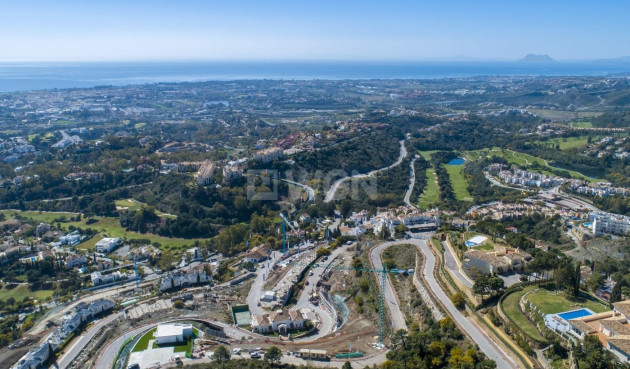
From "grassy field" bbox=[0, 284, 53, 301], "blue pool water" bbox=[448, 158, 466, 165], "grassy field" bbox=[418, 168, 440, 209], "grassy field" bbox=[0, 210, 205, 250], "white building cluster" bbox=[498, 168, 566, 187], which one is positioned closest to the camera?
"grassy field" bbox=[0, 284, 53, 301]

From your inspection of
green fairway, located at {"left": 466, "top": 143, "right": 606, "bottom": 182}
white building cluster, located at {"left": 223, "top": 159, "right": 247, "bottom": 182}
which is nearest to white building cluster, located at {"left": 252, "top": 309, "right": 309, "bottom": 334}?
white building cluster, located at {"left": 223, "top": 159, "right": 247, "bottom": 182}

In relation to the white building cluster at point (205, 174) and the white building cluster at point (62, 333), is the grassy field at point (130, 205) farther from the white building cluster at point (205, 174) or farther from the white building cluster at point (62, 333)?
the white building cluster at point (62, 333)

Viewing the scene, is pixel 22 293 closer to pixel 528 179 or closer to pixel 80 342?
pixel 80 342

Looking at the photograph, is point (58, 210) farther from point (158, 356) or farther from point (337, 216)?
point (158, 356)

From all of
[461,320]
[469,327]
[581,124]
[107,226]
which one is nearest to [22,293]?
[107,226]

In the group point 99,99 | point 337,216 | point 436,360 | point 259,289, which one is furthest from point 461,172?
point 99,99

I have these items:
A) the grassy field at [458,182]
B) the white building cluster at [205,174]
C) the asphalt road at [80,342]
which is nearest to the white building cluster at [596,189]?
the grassy field at [458,182]

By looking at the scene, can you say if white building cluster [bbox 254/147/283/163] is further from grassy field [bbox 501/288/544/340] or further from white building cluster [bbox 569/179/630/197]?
grassy field [bbox 501/288/544/340]
